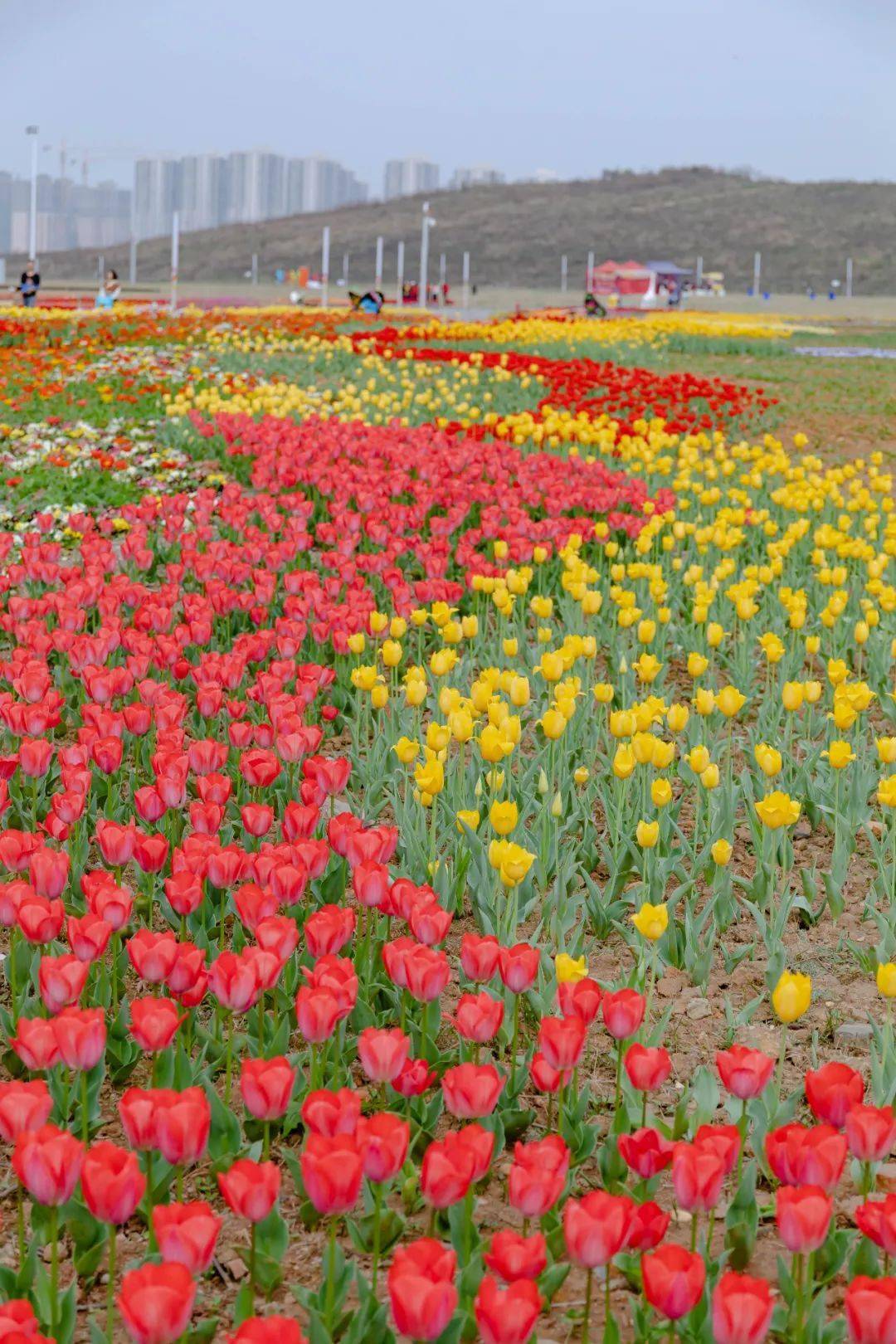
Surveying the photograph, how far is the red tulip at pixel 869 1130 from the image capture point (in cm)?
207

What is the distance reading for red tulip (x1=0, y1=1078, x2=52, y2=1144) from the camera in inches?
78.7

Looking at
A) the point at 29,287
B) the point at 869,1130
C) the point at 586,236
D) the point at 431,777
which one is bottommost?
the point at 869,1130

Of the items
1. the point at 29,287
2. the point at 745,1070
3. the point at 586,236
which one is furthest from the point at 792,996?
the point at 586,236

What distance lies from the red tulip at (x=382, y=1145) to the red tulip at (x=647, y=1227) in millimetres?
340

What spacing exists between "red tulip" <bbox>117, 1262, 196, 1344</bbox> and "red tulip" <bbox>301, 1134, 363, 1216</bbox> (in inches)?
9.4

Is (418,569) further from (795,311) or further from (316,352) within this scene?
(795,311)

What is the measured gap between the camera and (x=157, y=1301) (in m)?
1.62

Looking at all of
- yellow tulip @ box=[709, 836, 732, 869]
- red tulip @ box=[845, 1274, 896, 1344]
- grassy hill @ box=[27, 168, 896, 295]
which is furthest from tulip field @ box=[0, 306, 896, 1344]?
grassy hill @ box=[27, 168, 896, 295]

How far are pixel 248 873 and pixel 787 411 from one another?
1301 centimetres

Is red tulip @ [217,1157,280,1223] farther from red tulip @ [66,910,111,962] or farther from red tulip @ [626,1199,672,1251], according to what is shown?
red tulip @ [66,910,111,962]

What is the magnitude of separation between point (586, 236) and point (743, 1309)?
332 ft

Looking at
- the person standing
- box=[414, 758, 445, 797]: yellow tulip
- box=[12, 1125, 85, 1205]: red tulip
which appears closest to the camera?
box=[12, 1125, 85, 1205]: red tulip

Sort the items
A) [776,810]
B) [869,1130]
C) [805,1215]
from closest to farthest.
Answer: [805,1215] → [869,1130] → [776,810]

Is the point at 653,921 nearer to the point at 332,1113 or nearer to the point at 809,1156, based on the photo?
the point at 809,1156
